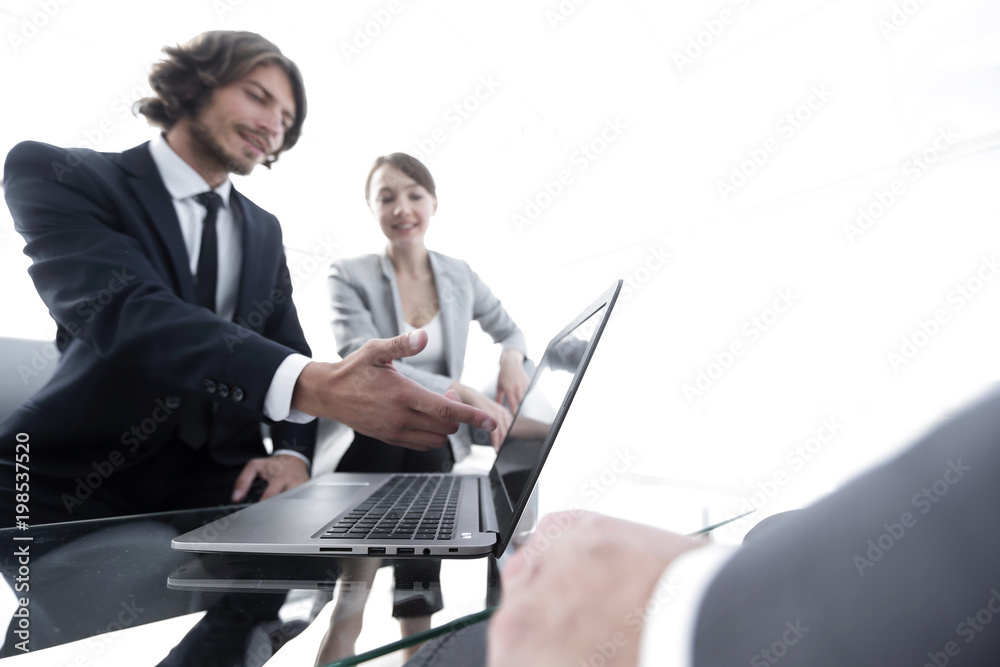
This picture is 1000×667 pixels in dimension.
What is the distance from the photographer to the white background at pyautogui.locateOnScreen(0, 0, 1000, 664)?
1.67 m

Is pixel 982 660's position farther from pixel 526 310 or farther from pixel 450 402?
pixel 526 310

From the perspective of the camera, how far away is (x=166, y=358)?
2.55 feet

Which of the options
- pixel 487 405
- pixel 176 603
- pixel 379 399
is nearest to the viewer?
pixel 176 603

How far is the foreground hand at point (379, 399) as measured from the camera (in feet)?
2.21

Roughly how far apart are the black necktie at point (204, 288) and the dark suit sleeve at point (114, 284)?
0.08m

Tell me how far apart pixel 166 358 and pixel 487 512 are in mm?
571

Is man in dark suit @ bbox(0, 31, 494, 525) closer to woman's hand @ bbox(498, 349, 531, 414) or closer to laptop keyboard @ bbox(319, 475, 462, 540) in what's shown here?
laptop keyboard @ bbox(319, 475, 462, 540)

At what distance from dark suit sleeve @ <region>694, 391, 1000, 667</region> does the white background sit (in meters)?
0.57

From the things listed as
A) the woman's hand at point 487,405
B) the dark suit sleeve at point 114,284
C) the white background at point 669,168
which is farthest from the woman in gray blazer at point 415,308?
the dark suit sleeve at point 114,284

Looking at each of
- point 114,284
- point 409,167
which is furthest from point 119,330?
point 409,167

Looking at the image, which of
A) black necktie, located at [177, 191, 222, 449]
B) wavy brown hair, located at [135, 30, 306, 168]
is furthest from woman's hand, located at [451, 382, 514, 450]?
wavy brown hair, located at [135, 30, 306, 168]

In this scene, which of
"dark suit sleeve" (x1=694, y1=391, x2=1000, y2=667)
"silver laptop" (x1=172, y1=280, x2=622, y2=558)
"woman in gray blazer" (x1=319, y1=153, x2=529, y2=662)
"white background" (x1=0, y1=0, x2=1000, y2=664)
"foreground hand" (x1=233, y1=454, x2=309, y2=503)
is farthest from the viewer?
"white background" (x1=0, y1=0, x2=1000, y2=664)

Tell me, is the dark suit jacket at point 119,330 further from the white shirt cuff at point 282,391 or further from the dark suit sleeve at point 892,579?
the dark suit sleeve at point 892,579

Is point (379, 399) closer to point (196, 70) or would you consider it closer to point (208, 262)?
point (208, 262)
